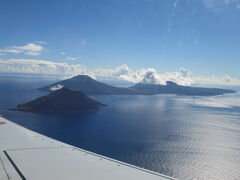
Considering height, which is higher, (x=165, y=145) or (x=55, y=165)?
(x=55, y=165)

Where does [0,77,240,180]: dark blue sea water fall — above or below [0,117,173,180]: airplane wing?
below

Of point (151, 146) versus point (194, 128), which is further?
point (194, 128)

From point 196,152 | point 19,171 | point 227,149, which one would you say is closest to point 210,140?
point 227,149

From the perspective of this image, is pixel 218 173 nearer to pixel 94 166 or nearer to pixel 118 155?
pixel 118 155

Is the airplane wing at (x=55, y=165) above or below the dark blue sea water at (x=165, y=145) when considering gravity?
above

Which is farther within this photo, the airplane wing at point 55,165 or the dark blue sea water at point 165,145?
the dark blue sea water at point 165,145

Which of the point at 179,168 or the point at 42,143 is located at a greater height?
the point at 42,143

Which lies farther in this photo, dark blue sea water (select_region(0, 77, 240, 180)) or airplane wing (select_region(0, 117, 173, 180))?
dark blue sea water (select_region(0, 77, 240, 180))

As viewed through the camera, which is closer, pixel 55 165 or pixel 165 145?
pixel 55 165
